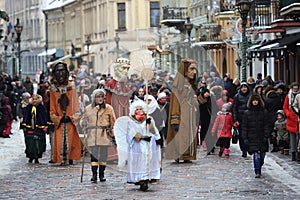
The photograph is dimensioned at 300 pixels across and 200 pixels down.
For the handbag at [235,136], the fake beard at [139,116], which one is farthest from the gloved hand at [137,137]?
the handbag at [235,136]

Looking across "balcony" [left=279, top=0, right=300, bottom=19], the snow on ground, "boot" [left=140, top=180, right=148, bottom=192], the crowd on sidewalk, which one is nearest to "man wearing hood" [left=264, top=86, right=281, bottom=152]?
the crowd on sidewalk

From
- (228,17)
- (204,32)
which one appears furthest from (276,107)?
(204,32)

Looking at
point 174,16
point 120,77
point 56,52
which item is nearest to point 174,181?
point 120,77

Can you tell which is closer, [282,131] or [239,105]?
[239,105]

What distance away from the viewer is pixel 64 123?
22281mm

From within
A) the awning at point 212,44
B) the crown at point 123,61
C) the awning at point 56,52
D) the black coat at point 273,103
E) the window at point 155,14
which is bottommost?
the black coat at point 273,103

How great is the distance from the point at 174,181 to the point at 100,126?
1.52 metres

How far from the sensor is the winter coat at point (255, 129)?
19.5 metres

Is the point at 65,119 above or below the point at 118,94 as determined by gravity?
below

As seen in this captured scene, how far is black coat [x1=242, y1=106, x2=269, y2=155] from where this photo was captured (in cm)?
1947

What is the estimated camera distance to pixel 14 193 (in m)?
17.5

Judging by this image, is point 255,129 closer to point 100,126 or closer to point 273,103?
point 100,126

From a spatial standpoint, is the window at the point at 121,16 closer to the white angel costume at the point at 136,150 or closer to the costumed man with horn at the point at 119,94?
the costumed man with horn at the point at 119,94

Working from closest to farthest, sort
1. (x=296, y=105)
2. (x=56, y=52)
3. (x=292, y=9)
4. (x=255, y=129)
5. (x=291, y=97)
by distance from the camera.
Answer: (x=255, y=129), (x=296, y=105), (x=291, y=97), (x=292, y=9), (x=56, y=52)
